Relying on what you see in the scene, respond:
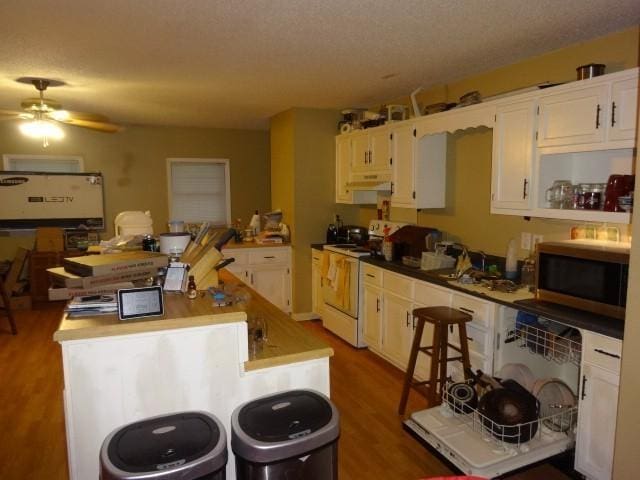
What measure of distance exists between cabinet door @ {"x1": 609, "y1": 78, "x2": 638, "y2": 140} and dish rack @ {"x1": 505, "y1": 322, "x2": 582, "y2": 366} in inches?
44.0

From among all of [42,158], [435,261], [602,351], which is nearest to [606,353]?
[602,351]

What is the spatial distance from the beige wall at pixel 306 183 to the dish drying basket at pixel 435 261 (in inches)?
75.2

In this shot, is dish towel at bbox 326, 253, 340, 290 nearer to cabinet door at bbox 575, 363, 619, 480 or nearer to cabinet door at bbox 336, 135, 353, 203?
cabinet door at bbox 336, 135, 353, 203

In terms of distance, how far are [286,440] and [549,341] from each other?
1891 mm

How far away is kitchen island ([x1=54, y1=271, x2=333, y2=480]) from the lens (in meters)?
1.68

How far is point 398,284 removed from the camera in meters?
3.72

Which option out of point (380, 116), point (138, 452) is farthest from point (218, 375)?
point (380, 116)

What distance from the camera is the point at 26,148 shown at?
5.93 metres

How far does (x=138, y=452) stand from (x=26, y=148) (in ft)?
19.5

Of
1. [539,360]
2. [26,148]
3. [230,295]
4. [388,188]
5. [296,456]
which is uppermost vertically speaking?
[26,148]

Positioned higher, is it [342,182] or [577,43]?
[577,43]

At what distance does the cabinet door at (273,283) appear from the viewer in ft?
17.2

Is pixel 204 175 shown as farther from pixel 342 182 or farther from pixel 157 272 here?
pixel 157 272

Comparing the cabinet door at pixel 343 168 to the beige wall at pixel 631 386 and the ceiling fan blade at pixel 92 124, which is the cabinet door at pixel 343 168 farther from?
the beige wall at pixel 631 386
